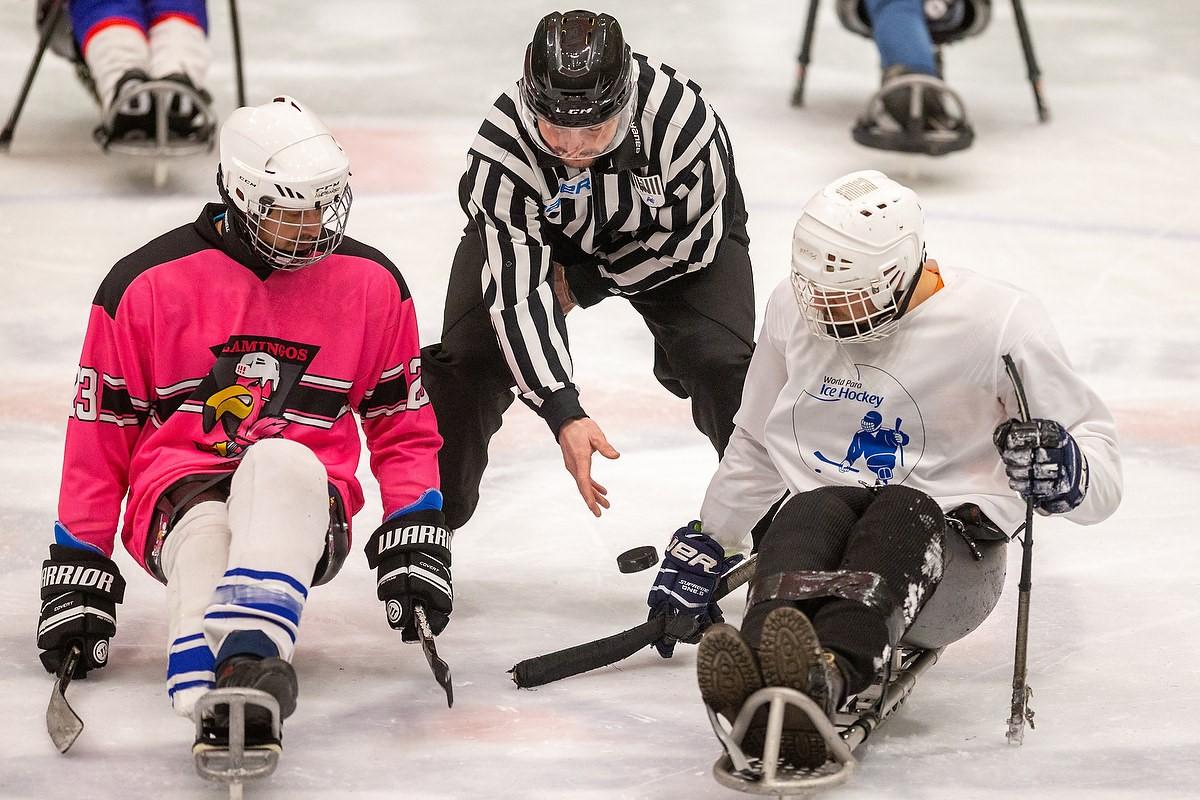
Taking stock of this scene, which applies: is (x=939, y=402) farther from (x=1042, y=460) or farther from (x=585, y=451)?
(x=585, y=451)

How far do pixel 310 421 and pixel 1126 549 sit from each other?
1.67 metres

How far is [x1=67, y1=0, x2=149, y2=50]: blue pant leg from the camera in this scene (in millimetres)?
5652

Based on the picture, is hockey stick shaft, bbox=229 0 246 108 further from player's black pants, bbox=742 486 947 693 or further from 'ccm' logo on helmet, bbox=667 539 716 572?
player's black pants, bbox=742 486 947 693

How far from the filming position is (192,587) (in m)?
2.53

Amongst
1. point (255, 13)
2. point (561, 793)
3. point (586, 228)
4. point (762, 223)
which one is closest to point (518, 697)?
point (561, 793)

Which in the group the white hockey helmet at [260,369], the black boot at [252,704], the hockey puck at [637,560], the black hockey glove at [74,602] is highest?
the white hockey helmet at [260,369]

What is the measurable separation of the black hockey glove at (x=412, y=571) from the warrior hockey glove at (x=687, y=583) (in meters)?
0.36

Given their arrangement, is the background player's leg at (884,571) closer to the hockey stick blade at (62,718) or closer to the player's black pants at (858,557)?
the player's black pants at (858,557)

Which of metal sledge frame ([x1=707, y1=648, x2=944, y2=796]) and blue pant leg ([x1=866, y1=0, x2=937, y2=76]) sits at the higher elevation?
metal sledge frame ([x1=707, y1=648, x2=944, y2=796])

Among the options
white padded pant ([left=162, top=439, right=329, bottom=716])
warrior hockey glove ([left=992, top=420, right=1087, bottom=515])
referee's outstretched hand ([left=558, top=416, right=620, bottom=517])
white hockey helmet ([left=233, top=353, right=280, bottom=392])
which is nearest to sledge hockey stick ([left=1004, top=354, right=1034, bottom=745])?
warrior hockey glove ([left=992, top=420, right=1087, bottom=515])

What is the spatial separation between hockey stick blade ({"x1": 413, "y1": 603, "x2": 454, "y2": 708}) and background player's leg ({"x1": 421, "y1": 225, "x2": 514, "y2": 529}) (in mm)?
509

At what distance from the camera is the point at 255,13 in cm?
765

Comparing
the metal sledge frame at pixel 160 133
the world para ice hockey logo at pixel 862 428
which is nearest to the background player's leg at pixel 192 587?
the world para ice hockey logo at pixel 862 428

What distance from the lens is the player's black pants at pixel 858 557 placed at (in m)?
2.31
